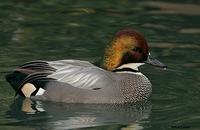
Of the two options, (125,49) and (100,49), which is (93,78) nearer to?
Answer: (125,49)

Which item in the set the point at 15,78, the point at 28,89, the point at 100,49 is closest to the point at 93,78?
the point at 28,89

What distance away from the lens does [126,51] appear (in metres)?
10.3

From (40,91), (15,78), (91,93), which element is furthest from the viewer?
(15,78)

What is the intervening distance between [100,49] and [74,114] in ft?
9.46

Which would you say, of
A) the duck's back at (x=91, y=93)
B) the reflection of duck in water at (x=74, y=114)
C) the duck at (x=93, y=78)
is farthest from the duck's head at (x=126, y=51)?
the reflection of duck in water at (x=74, y=114)

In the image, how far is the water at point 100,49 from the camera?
939 centimetres

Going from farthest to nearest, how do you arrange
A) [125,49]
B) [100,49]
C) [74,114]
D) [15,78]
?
[100,49], [125,49], [15,78], [74,114]

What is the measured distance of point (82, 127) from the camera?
9031 millimetres

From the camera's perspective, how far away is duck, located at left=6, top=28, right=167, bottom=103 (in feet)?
32.7

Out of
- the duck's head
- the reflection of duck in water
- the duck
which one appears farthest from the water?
the duck's head

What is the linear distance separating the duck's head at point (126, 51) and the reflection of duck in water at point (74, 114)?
0.54 m

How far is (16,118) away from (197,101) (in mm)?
2203

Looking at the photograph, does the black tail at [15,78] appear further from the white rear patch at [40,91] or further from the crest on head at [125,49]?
the crest on head at [125,49]

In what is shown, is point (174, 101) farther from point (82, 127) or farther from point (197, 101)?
point (82, 127)
